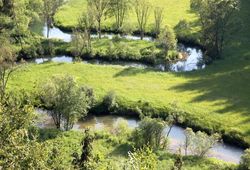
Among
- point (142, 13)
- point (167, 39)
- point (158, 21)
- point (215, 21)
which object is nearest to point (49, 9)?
point (142, 13)

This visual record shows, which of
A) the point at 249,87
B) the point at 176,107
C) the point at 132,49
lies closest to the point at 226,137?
the point at 176,107

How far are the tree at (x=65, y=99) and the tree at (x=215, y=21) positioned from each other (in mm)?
36935

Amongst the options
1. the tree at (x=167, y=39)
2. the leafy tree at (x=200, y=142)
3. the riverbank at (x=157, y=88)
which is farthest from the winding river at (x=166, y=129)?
the tree at (x=167, y=39)

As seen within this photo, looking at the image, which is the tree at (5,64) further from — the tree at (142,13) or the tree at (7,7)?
the tree at (142,13)

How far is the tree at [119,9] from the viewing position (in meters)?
108

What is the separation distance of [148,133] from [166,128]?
28.6 feet

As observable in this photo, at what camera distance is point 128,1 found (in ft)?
356

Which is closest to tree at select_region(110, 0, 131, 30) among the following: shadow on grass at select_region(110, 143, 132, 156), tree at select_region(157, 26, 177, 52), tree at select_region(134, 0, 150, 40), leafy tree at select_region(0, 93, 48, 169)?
tree at select_region(134, 0, 150, 40)

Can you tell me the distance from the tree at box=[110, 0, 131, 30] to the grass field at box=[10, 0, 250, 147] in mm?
22637

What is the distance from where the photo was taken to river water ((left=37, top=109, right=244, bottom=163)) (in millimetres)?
66750

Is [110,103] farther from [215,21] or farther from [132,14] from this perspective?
[132,14]

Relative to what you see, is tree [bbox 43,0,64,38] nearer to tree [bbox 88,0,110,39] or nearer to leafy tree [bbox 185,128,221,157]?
tree [bbox 88,0,110,39]

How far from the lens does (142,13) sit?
106500mm

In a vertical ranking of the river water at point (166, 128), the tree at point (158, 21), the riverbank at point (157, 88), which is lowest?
the river water at point (166, 128)
